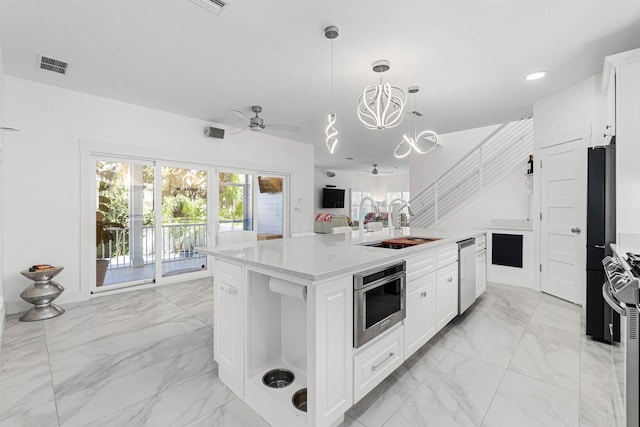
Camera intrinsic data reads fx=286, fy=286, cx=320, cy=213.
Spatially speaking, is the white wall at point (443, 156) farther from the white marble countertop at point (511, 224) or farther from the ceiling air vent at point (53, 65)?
the ceiling air vent at point (53, 65)

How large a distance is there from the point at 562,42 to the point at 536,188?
78.7 inches

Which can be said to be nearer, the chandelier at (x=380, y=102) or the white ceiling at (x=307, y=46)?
the white ceiling at (x=307, y=46)

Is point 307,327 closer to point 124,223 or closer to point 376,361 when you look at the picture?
point 376,361

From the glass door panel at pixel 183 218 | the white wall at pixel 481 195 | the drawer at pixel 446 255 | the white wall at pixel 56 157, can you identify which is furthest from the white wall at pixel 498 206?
the white wall at pixel 56 157

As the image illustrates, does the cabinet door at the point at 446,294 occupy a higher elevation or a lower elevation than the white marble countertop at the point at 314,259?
lower

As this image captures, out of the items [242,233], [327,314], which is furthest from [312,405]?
[242,233]

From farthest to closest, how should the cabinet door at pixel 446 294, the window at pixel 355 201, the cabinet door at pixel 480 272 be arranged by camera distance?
the window at pixel 355 201 → the cabinet door at pixel 480 272 → the cabinet door at pixel 446 294

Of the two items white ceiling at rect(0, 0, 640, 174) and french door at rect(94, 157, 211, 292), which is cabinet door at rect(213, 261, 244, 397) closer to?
white ceiling at rect(0, 0, 640, 174)

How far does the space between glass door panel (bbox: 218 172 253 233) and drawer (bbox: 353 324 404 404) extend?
3.78m

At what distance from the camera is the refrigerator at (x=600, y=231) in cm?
242

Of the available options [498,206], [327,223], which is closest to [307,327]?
[498,206]

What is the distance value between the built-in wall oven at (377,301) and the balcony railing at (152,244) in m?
3.89

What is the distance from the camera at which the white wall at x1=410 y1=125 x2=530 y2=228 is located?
4.74 metres

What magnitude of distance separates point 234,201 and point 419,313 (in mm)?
4052
